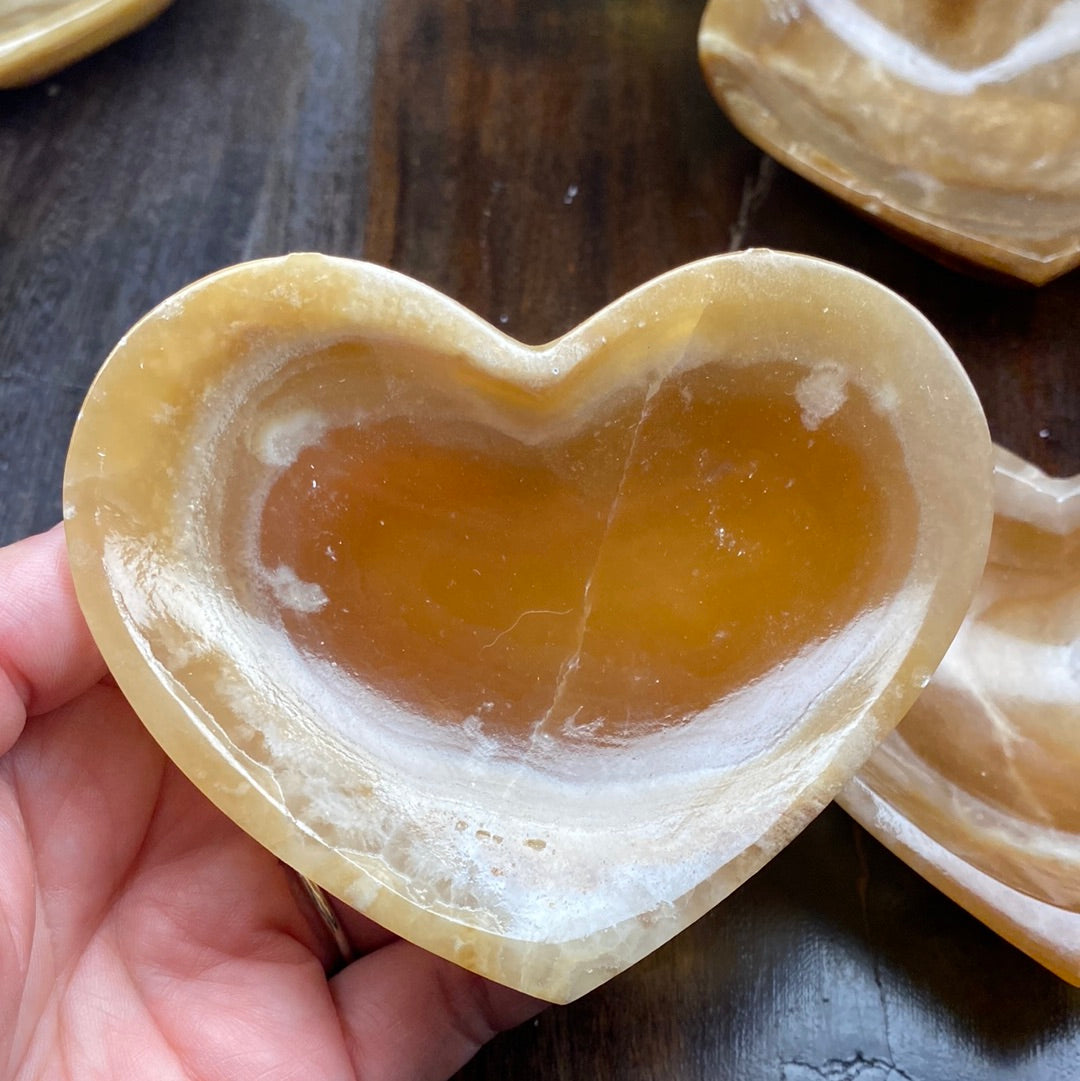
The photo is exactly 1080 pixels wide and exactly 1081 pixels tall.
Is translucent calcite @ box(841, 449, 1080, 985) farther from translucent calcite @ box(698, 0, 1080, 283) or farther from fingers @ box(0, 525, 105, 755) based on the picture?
fingers @ box(0, 525, 105, 755)

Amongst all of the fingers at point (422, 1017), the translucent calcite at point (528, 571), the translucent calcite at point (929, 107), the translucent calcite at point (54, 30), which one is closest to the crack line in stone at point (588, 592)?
the translucent calcite at point (528, 571)

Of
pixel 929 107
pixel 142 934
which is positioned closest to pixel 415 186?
pixel 929 107

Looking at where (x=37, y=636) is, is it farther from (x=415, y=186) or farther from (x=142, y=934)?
(x=415, y=186)

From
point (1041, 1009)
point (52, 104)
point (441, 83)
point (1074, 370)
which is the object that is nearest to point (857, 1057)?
point (1041, 1009)

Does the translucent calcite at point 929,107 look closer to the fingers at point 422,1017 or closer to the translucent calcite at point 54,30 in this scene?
the translucent calcite at point 54,30

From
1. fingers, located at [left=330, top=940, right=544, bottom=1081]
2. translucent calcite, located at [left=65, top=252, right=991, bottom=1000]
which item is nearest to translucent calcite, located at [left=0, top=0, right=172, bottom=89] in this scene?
translucent calcite, located at [left=65, top=252, right=991, bottom=1000]
